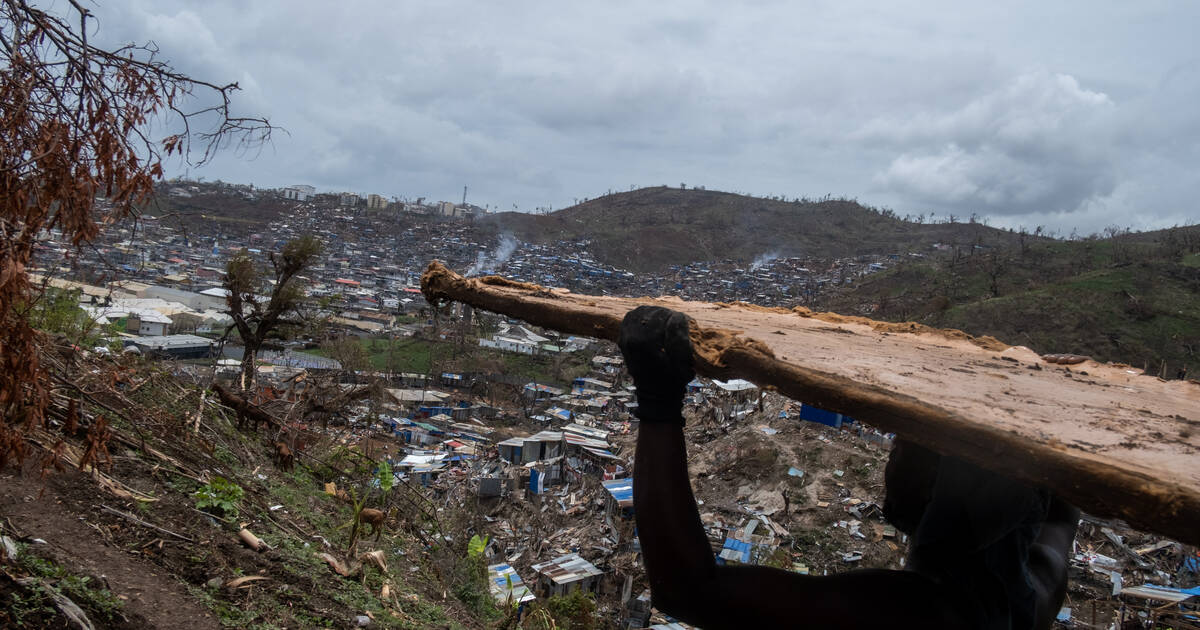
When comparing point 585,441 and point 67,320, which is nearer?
point 67,320

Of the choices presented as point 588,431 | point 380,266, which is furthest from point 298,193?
point 588,431

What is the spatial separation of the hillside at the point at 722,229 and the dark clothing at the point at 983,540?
2379 inches

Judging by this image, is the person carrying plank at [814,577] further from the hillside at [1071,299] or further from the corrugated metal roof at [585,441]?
the hillside at [1071,299]

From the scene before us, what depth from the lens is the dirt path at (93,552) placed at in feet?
9.96

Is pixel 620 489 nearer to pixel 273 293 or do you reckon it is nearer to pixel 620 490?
pixel 620 490

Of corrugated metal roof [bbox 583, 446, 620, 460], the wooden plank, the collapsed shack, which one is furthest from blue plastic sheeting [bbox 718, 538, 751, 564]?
the wooden plank

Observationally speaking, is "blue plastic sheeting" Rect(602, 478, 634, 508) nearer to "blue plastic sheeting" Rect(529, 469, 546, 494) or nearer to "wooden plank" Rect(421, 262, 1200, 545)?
"blue plastic sheeting" Rect(529, 469, 546, 494)

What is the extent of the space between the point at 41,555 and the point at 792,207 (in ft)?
273

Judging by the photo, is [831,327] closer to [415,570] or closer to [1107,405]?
[1107,405]

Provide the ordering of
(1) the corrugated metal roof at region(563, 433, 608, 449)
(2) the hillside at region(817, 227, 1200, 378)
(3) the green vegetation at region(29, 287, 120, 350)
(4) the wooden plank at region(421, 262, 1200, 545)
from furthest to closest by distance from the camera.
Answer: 1. (2) the hillside at region(817, 227, 1200, 378)
2. (1) the corrugated metal roof at region(563, 433, 608, 449)
3. (3) the green vegetation at region(29, 287, 120, 350)
4. (4) the wooden plank at region(421, 262, 1200, 545)

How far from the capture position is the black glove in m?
1.23

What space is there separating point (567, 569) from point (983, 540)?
38.9 ft

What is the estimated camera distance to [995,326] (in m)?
25.4

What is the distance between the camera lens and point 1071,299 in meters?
26.7
